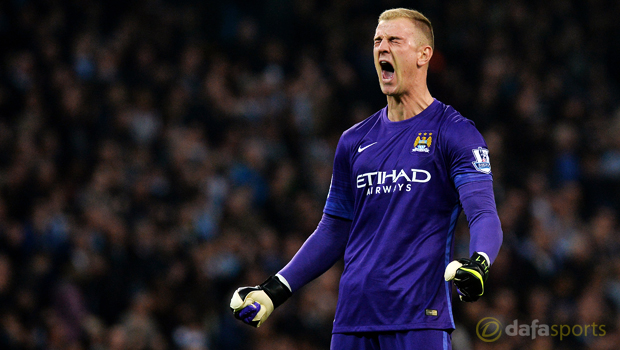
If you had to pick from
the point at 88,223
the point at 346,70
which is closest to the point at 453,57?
the point at 346,70

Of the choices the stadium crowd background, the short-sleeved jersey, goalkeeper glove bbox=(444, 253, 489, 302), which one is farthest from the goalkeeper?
the stadium crowd background

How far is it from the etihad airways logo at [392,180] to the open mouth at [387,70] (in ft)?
1.62

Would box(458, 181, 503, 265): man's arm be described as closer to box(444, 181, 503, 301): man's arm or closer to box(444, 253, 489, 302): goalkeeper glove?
box(444, 181, 503, 301): man's arm

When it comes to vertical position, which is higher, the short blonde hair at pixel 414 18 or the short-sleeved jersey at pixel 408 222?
the short blonde hair at pixel 414 18

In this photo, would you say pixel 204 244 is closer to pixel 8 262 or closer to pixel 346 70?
pixel 8 262

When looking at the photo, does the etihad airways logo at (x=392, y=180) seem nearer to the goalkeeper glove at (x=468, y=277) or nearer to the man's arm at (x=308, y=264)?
the man's arm at (x=308, y=264)

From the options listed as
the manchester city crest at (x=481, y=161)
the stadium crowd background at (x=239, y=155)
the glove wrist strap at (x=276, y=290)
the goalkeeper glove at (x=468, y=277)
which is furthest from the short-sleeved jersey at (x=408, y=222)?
the stadium crowd background at (x=239, y=155)

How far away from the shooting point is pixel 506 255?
10.4 m

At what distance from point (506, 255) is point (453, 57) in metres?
4.21

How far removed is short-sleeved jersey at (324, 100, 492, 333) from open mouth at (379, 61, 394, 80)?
0.78 feet

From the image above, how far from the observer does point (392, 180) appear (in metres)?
3.93

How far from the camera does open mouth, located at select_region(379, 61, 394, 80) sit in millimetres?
4121

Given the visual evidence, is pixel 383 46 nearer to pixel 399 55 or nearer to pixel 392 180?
pixel 399 55

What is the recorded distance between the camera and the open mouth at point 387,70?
4.12 meters
